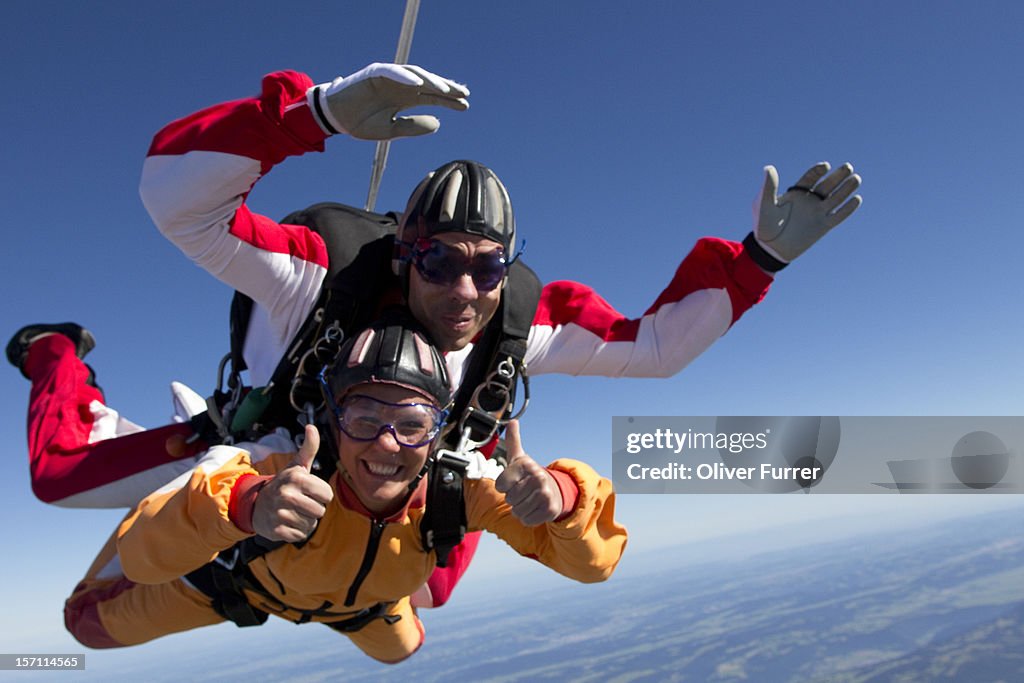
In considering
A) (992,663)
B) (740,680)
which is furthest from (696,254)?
(740,680)

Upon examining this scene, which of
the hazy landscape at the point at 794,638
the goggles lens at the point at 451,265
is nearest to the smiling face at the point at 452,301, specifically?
the goggles lens at the point at 451,265

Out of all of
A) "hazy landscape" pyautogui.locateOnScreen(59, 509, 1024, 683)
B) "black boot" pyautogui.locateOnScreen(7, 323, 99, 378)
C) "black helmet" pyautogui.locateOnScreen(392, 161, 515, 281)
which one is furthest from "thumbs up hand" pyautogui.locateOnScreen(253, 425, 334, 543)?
"hazy landscape" pyautogui.locateOnScreen(59, 509, 1024, 683)

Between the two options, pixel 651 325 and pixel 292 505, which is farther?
pixel 651 325

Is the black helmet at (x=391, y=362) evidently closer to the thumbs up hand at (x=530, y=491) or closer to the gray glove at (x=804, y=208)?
the thumbs up hand at (x=530, y=491)

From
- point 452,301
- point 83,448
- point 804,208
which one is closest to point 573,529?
point 452,301

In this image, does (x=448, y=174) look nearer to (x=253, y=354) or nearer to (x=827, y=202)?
(x=253, y=354)

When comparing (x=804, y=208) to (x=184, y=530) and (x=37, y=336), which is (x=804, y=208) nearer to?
(x=184, y=530)
